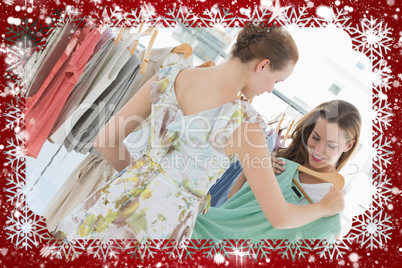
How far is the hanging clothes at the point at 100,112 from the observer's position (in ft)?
5.95

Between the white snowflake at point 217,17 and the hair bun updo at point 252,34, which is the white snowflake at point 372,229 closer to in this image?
the hair bun updo at point 252,34

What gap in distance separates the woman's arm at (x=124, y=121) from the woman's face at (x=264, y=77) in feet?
1.06

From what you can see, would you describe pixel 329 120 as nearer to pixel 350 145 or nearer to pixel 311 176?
pixel 350 145

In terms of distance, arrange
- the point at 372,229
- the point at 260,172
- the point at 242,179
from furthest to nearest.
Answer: the point at 242,179 < the point at 372,229 < the point at 260,172

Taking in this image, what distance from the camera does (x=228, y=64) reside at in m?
1.08

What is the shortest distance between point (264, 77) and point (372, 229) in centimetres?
68

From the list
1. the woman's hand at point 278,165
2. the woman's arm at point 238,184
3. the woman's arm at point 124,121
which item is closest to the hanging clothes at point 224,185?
the woman's arm at point 238,184

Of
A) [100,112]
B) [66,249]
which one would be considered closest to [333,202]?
[66,249]

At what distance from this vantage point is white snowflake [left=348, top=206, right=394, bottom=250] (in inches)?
48.9

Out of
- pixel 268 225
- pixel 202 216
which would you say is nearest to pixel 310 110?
pixel 268 225

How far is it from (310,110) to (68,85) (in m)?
1.18

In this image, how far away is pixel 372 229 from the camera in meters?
1.26

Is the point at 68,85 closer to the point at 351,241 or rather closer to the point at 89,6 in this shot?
the point at 89,6

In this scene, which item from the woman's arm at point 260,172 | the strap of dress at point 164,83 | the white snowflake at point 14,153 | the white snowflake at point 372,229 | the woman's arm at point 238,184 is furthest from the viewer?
the woman's arm at point 238,184
